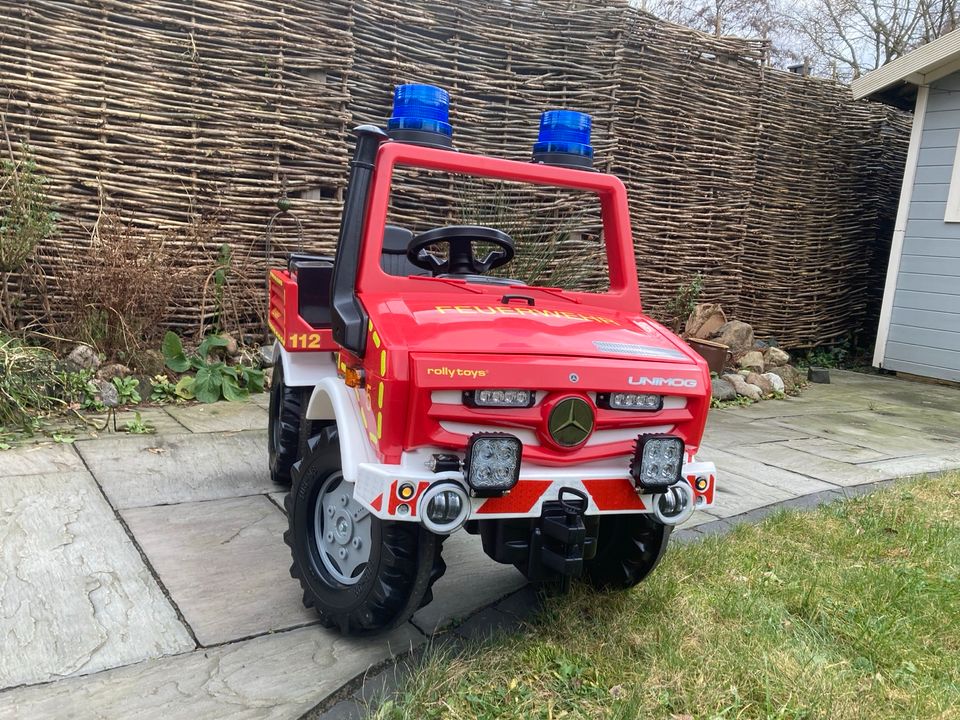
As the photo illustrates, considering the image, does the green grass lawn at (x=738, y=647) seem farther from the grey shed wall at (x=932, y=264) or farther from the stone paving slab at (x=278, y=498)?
the grey shed wall at (x=932, y=264)

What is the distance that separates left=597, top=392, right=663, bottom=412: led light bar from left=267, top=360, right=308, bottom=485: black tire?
185cm

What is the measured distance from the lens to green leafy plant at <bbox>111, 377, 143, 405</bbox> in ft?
18.2

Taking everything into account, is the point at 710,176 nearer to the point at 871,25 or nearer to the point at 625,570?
the point at 625,570

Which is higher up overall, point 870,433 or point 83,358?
point 83,358

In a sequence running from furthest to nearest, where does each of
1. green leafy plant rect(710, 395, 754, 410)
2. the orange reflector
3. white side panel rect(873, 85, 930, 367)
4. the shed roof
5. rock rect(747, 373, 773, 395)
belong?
white side panel rect(873, 85, 930, 367) < the shed roof < rock rect(747, 373, 773, 395) < green leafy plant rect(710, 395, 754, 410) < the orange reflector

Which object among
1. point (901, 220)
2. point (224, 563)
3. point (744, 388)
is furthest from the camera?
point (901, 220)

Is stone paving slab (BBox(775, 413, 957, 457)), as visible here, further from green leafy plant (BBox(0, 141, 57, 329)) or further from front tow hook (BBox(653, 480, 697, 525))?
green leafy plant (BBox(0, 141, 57, 329))

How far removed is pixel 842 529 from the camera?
3.90 metres

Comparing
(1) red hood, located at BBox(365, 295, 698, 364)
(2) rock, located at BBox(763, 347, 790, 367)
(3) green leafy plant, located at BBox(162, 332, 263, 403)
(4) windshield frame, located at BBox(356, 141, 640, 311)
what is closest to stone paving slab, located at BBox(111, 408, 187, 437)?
(3) green leafy plant, located at BBox(162, 332, 263, 403)

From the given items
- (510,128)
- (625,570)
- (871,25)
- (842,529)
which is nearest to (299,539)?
(625,570)

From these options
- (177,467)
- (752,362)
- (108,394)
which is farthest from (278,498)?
(752,362)

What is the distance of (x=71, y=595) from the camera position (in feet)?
9.42

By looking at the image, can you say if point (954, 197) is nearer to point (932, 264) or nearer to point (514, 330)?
point (932, 264)

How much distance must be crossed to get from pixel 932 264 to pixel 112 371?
8.83 metres
